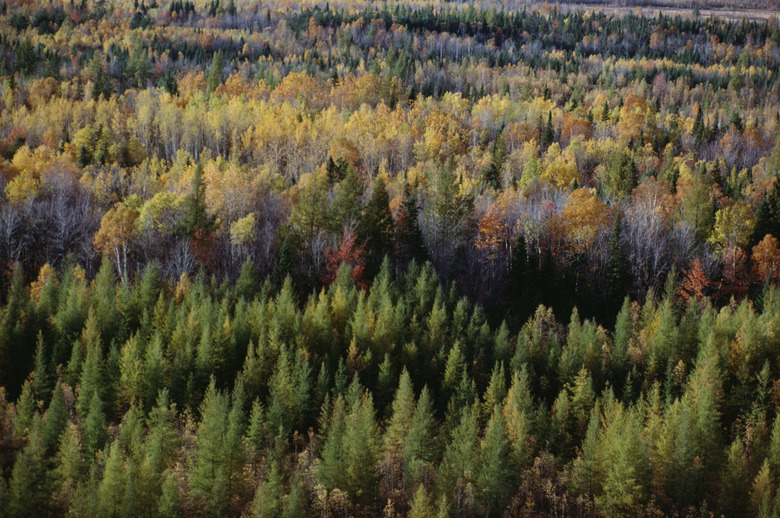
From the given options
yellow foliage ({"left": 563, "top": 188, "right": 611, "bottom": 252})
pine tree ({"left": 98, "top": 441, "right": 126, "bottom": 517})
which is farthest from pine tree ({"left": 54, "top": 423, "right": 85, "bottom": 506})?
yellow foliage ({"left": 563, "top": 188, "right": 611, "bottom": 252})

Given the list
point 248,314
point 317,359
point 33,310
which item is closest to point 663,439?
point 317,359

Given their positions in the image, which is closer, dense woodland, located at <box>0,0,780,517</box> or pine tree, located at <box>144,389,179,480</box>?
pine tree, located at <box>144,389,179,480</box>

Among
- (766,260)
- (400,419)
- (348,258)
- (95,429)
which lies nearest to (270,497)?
(400,419)

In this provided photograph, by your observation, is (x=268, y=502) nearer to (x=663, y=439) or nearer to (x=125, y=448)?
(x=125, y=448)

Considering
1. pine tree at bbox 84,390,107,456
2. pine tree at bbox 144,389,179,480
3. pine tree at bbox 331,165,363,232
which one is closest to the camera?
pine tree at bbox 144,389,179,480

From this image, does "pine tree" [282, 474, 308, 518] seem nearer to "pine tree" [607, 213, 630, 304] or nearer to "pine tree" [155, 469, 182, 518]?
"pine tree" [155, 469, 182, 518]

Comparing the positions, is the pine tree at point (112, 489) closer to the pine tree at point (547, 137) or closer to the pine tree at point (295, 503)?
the pine tree at point (295, 503)
